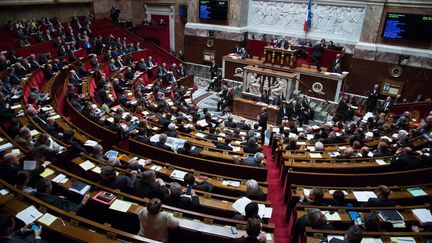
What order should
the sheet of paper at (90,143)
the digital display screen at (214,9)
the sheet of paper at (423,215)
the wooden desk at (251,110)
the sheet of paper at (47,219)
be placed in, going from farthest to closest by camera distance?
the digital display screen at (214,9), the wooden desk at (251,110), the sheet of paper at (90,143), the sheet of paper at (423,215), the sheet of paper at (47,219)

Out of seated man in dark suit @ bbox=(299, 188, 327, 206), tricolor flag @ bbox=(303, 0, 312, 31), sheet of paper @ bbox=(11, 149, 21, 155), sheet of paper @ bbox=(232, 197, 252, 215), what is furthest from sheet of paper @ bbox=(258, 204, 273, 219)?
tricolor flag @ bbox=(303, 0, 312, 31)

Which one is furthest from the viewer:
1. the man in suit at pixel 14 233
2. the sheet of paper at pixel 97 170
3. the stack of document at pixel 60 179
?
the sheet of paper at pixel 97 170

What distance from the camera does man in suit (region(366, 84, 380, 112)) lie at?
12.2 metres

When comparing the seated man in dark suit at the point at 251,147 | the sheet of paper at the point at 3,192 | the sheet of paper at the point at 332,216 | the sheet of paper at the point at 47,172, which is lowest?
the seated man in dark suit at the point at 251,147

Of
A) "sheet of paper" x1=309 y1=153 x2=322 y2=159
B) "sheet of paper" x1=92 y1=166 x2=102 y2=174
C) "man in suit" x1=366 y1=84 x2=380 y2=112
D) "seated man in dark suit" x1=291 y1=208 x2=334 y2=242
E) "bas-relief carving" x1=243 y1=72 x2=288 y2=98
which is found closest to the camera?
"seated man in dark suit" x1=291 y1=208 x2=334 y2=242

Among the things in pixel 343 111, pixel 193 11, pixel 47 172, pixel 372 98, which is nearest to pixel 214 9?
pixel 193 11

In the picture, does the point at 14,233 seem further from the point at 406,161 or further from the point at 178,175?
the point at 406,161

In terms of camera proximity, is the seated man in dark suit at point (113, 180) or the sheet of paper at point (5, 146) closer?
the seated man in dark suit at point (113, 180)

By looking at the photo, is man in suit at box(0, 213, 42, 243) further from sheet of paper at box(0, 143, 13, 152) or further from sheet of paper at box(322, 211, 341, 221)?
sheet of paper at box(322, 211, 341, 221)

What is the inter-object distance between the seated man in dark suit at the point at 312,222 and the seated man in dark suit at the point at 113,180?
2.56 metres

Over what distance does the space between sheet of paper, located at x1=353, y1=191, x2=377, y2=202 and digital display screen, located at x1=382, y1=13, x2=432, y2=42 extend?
9.35 m

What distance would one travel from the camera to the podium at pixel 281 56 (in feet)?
42.8

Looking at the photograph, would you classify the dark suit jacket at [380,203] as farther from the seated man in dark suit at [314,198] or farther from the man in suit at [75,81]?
the man in suit at [75,81]

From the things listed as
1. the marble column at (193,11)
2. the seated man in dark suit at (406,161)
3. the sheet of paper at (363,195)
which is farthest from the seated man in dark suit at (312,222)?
the marble column at (193,11)
